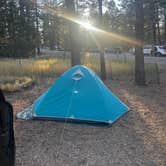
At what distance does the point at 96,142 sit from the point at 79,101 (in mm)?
1276

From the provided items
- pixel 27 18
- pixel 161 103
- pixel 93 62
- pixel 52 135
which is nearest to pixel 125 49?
pixel 27 18

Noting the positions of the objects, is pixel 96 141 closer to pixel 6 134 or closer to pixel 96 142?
pixel 96 142

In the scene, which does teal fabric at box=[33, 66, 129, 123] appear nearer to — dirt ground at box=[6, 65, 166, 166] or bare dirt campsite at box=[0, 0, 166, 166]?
bare dirt campsite at box=[0, 0, 166, 166]

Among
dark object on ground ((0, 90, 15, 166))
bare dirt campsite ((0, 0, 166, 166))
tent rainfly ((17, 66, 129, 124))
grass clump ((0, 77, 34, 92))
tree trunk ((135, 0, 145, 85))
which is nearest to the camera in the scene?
dark object on ground ((0, 90, 15, 166))

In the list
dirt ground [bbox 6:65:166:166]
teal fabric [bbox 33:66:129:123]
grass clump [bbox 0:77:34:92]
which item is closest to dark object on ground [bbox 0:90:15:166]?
dirt ground [bbox 6:65:166:166]

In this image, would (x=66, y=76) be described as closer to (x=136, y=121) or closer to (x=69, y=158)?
(x=136, y=121)

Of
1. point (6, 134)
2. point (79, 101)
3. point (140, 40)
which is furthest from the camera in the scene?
point (140, 40)

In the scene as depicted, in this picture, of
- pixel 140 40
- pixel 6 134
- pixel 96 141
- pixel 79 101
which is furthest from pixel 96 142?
pixel 140 40

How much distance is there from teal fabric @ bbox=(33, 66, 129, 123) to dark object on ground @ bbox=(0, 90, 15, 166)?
3.87 meters

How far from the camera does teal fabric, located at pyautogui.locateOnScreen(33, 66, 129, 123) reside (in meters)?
6.16

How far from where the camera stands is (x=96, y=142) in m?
5.18

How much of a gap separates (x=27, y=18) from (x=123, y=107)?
95.7ft

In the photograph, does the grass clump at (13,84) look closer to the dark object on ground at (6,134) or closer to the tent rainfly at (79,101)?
A: the tent rainfly at (79,101)

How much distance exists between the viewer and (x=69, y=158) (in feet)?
14.9
